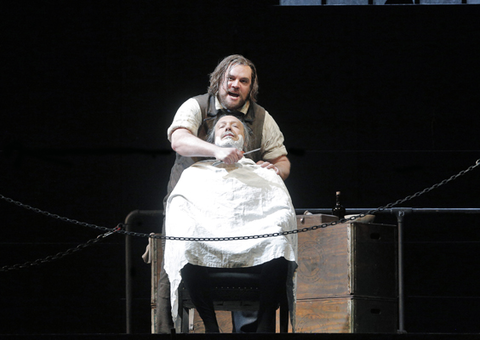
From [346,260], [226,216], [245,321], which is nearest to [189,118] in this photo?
[226,216]

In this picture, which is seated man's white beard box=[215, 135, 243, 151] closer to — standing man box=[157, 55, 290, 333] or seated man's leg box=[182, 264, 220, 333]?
standing man box=[157, 55, 290, 333]

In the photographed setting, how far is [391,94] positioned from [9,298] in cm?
303

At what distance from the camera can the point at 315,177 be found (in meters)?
4.45

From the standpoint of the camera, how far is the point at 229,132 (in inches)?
114

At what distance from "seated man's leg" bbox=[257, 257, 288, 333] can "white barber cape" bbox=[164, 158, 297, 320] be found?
39 millimetres

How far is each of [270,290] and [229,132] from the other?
78 centimetres

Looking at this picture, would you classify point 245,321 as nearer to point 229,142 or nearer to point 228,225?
point 228,225

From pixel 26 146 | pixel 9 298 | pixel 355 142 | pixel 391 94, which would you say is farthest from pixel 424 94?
pixel 9 298

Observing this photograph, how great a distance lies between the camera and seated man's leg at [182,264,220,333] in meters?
2.54

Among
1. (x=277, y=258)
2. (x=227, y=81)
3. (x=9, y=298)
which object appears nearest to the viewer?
(x=277, y=258)

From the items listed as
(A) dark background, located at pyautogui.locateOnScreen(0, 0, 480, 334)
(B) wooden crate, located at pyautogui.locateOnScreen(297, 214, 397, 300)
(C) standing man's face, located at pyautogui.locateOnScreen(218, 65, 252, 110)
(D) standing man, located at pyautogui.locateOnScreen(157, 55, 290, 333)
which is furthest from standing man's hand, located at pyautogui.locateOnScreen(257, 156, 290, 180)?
(A) dark background, located at pyautogui.locateOnScreen(0, 0, 480, 334)

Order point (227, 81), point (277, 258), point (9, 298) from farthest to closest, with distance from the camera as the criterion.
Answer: point (9, 298) → point (227, 81) → point (277, 258)

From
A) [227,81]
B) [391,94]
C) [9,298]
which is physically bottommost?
[9,298]

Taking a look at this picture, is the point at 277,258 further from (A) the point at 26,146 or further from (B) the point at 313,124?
(A) the point at 26,146
